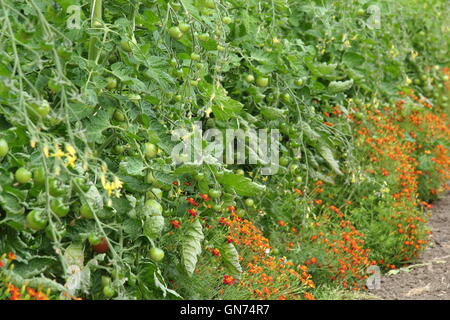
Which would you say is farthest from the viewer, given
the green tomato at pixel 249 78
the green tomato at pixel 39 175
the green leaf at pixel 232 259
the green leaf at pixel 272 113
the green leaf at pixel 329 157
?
the green leaf at pixel 329 157

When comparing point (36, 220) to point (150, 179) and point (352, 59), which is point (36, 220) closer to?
point (150, 179)

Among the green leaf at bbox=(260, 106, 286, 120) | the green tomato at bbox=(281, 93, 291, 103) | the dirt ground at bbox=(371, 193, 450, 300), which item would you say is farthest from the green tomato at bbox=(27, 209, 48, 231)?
the dirt ground at bbox=(371, 193, 450, 300)

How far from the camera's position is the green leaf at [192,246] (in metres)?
3.09

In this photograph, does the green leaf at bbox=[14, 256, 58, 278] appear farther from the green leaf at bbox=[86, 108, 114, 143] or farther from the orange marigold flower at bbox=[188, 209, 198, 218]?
the orange marigold flower at bbox=[188, 209, 198, 218]

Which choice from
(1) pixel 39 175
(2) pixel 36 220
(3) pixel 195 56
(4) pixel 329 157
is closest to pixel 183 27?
(3) pixel 195 56

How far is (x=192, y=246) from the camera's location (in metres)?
3.15

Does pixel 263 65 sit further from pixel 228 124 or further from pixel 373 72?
pixel 373 72

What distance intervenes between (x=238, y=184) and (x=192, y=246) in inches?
14.5

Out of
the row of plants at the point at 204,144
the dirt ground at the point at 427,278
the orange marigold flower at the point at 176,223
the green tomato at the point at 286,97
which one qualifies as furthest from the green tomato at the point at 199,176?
the dirt ground at the point at 427,278

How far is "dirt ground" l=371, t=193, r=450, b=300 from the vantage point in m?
4.12

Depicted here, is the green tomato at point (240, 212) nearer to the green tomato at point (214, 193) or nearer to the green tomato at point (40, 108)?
the green tomato at point (214, 193)

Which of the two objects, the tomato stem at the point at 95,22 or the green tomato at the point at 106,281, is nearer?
the green tomato at the point at 106,281

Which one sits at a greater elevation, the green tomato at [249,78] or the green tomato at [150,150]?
the green tomato at [249,78]
